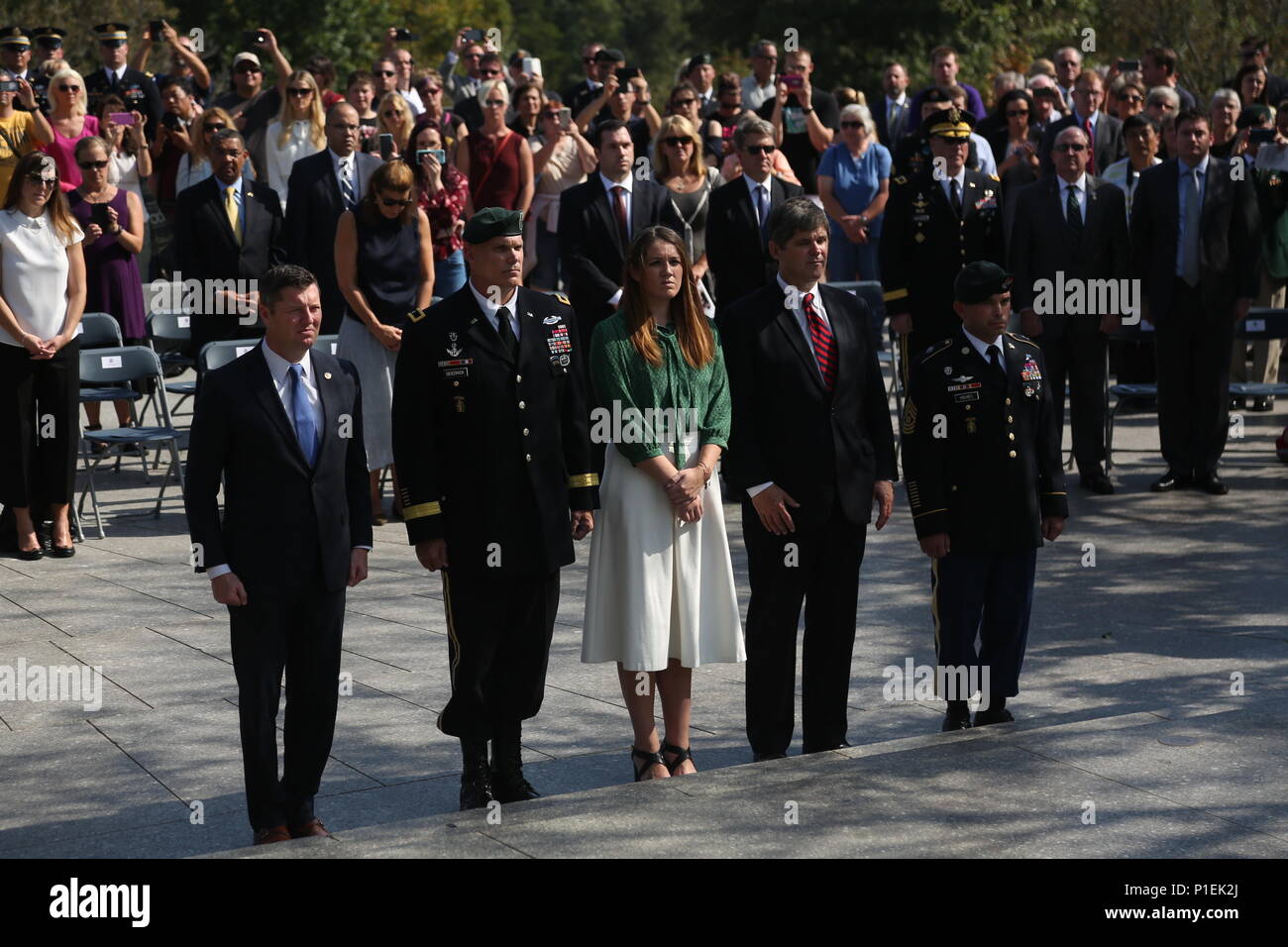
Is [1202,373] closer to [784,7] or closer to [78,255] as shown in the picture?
[78,255]

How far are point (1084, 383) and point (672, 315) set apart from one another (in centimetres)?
624

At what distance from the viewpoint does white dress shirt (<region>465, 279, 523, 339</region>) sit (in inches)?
273

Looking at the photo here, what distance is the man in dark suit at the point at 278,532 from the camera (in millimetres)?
6395

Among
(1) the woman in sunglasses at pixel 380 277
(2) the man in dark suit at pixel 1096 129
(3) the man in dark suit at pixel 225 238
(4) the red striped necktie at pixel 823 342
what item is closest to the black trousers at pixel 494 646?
(4) the red striped necktie at pixel 823 342

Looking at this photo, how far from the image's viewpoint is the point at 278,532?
6.40 meters

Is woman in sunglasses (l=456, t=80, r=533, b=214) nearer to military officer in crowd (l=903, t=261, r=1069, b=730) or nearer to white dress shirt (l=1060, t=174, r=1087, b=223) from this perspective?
white dress shirt (l=1060, t=174, r=1087, b=223)

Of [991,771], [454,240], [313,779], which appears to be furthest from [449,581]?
[454,240]

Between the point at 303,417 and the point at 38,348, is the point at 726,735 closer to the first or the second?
the point at 303,417

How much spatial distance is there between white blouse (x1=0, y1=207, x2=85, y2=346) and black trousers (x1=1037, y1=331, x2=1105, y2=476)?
20.7 ft

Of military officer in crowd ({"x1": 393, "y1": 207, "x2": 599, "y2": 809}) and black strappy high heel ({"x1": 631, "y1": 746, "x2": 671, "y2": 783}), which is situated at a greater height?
military officer in crowd ({"x1": 393, "y1": 207, "x2": 599, "y2": 809})

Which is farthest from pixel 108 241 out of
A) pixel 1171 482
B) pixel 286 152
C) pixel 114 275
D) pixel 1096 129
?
pixel 1096 129

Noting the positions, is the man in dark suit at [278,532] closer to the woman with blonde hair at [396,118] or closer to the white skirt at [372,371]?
the white skirt at [372,371]

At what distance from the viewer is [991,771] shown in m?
6.64

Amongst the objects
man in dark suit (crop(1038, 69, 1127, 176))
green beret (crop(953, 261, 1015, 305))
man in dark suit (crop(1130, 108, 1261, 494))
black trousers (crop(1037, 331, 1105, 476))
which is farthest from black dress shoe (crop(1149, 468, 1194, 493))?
green beret (crop(953, 261, 1015, 305))
